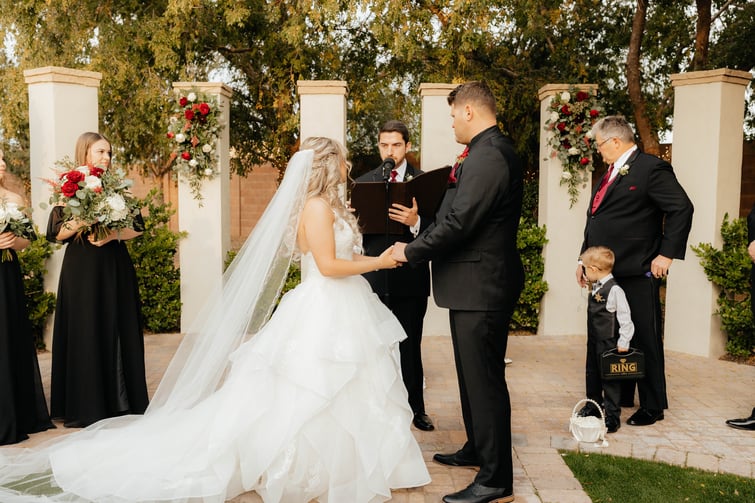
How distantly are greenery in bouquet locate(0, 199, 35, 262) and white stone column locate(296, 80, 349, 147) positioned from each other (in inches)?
148

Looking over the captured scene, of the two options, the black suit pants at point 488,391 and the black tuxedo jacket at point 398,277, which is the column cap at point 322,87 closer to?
the black tuxedo jacket at point 398,277

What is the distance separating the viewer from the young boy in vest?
4.61 m

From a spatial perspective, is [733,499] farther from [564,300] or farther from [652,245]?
[564,300]

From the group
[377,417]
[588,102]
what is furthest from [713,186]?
[377,417]

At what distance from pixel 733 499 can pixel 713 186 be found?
166 inches

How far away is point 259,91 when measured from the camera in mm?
12344

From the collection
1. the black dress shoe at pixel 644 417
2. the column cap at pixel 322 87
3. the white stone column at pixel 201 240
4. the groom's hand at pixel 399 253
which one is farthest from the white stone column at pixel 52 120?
the black dress shoe at pixel 644 417

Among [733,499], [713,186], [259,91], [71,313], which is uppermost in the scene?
[259,91]

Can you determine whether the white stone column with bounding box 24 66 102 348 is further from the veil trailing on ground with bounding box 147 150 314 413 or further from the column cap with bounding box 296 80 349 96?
the veil trailing on ground with bounding box 147 150 314 413

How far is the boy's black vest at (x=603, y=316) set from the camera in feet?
15.2

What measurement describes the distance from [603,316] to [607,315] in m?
0.03

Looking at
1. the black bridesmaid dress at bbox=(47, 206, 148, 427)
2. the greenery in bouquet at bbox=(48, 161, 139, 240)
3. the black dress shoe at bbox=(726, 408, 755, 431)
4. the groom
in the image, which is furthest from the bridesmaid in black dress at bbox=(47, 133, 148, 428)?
the black dress shoe at bbox=(726, 408, 755, 431)

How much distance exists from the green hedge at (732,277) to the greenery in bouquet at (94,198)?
5.71 m

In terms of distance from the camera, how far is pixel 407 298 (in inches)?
185
